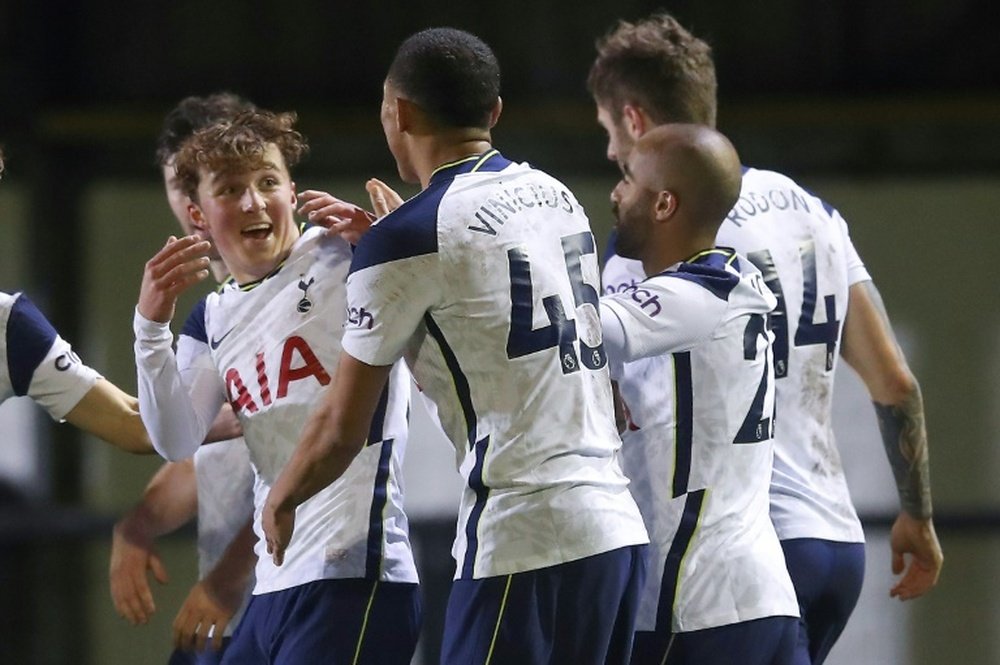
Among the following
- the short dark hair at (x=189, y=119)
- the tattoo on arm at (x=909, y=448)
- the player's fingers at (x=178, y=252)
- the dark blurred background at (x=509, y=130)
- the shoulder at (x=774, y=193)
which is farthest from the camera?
the dark blurred background at (x=509, y=130)

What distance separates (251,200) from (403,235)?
0.71 m

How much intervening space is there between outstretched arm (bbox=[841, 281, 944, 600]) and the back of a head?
0.66 m

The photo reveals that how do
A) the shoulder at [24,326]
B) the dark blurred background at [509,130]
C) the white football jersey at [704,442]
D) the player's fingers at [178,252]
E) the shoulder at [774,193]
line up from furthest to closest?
1. the dark blurred background at [509,130]
2. the shoulder at [774,193]
3. the shoulder at [24,326]
4. the player's fingers at [178,252]
5. the white football jersey at [704,442]

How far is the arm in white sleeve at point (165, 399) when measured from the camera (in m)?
3.56

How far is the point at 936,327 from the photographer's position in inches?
328

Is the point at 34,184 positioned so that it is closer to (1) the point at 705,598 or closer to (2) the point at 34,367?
(2) the point at 34,367

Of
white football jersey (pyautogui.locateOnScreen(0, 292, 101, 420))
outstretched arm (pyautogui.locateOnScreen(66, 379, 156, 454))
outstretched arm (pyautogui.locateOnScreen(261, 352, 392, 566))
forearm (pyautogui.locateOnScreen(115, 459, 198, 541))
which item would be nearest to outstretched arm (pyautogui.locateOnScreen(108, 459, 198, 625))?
forearm (pyautogui.locateOnScreen(115, 459, 198, 541))

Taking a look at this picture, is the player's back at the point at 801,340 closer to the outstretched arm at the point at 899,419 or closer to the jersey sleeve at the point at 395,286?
the outstretched arm at the point at 899,419

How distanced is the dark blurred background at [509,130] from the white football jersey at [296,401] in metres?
4.66

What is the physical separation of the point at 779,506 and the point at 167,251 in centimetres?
147

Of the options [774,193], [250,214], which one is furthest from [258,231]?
[774,193]

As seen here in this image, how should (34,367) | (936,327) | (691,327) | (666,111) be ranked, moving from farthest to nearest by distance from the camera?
(936,327) → (666,111) → (34,367) → (691,327)

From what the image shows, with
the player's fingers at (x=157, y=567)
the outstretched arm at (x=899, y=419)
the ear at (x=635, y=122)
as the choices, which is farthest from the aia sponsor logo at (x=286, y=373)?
the outstretched arm at (x=899, y=419)

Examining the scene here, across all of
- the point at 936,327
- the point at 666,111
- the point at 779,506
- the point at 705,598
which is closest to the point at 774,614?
the point at 705,598
